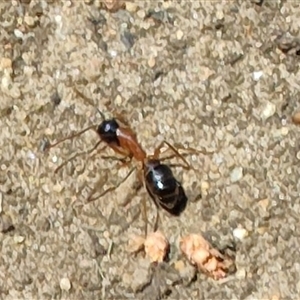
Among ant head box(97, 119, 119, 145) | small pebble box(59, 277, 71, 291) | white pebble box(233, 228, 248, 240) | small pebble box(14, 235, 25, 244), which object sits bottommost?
small pebble box(59, 277, 71, 291)

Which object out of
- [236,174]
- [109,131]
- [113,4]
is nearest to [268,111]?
[236,174]

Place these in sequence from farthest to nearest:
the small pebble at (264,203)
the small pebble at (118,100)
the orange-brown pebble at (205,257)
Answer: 1. the small pebble at (118,100)
2. the small pebble at (264,203)
3. the orange-brown pebble at (205,257)

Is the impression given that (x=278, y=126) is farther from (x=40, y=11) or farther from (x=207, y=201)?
(x=40, y=11)

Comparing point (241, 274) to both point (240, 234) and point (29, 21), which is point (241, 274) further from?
point (29, 21)

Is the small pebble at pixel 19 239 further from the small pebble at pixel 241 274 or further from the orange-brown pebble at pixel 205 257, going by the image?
the small pebble at pixel 241 274

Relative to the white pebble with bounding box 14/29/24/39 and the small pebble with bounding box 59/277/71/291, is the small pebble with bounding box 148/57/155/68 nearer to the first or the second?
the white pebble with bounding box 14/29/24/39

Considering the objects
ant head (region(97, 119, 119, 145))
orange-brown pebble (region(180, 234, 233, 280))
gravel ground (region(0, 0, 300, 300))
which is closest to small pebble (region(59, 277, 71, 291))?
gravel ground (region(0, 0, 300, 300))

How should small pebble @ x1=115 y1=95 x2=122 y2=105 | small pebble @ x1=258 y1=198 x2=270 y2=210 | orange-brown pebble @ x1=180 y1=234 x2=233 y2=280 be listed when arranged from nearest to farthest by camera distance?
orange-brown pebble @ x1=180 y1=234 x2=233 y2=280 → small pebble @ x1=258 y1=198 x2=270 y2=210 → small pebble @ x1=115 y1=95 x2=122 y2=105

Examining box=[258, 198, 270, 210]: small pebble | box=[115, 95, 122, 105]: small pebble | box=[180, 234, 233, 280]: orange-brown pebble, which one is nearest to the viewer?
box=[180, 234, 233, 280]: orange-brown pebble

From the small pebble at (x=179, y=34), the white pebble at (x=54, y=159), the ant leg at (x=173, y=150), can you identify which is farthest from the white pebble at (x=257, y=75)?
the white pebble at (x=54, y=159)
